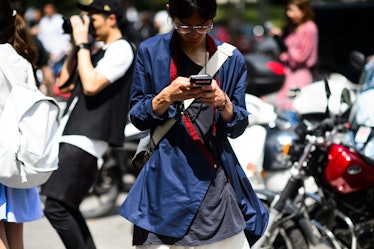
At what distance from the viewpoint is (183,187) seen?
367cm

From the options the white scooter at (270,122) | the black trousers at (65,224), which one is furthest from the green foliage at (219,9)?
the black trousers at (65,224)

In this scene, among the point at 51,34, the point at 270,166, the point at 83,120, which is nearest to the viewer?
the point at 83,120

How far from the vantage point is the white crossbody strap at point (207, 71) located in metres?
3.72

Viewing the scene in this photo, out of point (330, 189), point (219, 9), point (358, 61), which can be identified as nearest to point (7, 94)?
point (330, 189)

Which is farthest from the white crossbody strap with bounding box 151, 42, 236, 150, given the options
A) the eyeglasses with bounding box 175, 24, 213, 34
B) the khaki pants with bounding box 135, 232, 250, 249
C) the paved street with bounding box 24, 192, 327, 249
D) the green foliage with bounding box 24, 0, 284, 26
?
the green foliage with bounding box 24, 0, 284, 26

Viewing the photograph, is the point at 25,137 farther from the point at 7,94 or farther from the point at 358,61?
the point at 358,61

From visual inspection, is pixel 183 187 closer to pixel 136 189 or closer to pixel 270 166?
pixel 136 189

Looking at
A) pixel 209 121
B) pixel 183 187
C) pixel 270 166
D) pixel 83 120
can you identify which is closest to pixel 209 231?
pixel 183 187

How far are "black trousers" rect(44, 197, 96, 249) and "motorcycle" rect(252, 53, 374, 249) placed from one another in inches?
44.7

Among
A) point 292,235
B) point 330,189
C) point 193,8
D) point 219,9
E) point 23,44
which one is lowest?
point 219,9

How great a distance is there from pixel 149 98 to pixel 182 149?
0.27 m

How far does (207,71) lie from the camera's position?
3.75 m

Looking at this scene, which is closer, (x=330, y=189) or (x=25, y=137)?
(x=25, y=137)

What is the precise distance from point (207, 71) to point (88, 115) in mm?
1654
